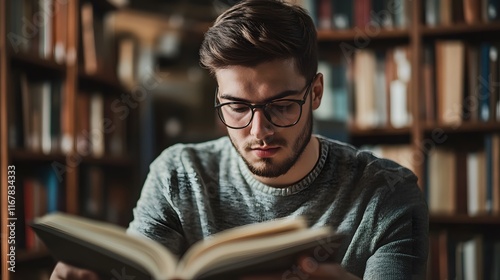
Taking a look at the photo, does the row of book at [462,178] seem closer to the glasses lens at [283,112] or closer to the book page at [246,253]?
the glasses lens at [283,112]

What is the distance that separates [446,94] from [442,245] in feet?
1.81

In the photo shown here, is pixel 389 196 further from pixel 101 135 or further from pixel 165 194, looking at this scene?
pixel 101 135

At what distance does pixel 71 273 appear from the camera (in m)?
0.88

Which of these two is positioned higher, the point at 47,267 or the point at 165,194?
Result: the point at 165,194

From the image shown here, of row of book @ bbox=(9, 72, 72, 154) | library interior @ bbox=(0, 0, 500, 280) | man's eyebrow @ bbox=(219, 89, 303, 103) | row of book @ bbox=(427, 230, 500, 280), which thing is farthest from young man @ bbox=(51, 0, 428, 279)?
row of book @ bbox=(427, 230, 500, 280)

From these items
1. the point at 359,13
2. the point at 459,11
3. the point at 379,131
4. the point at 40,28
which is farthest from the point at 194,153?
the point at 459,11

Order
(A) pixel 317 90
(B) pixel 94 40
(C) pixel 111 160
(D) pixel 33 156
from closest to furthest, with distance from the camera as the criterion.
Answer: (A) pixel 317 90
(D) pixel 33 156
(B) pixel 94 40
(C) pixel 111 160

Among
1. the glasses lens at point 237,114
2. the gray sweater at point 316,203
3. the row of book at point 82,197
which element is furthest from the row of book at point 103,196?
the glasses lens at point 237,114

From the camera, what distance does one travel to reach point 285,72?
1.13m

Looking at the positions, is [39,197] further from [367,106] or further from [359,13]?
[359,13]

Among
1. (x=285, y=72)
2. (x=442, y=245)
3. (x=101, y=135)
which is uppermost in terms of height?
(x=285, y=72)

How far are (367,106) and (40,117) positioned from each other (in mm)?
1202

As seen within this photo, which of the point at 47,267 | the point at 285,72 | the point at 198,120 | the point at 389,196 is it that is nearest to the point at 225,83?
the point at 285,72

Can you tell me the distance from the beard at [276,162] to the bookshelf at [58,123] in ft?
2.78
